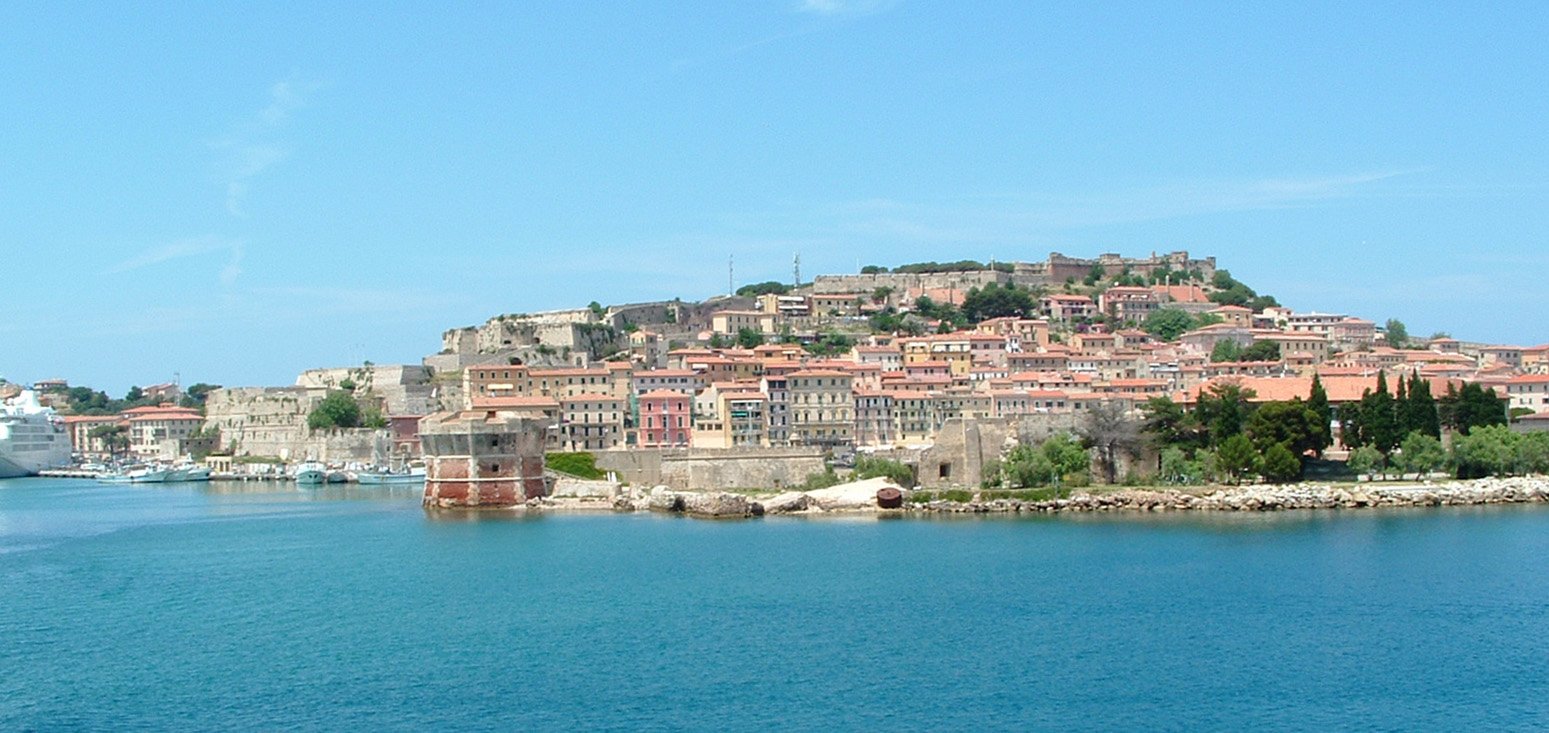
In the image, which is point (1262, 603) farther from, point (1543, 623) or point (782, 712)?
point (782, 712)

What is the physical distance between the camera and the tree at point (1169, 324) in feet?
244

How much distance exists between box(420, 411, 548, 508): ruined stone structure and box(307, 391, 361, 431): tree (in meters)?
26.4

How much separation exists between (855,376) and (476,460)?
56.0 feet

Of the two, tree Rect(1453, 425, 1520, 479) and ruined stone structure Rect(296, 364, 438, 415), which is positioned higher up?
ruined stone structure Rect(296, 364, 438, 415)

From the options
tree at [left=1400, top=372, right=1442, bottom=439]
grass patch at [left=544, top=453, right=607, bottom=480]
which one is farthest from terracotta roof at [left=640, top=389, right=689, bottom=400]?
tree at [left=1400, top=372, right=1442, bottom=439]

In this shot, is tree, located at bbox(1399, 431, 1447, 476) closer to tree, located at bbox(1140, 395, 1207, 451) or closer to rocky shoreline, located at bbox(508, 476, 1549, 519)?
rocky shoreline, located at bbox(508, 476, 1549, 519)

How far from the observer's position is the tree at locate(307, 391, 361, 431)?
66375 millimetres

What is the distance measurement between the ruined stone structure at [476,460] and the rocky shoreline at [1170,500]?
4407 millimetres

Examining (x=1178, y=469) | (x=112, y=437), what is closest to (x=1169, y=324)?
(x=1178, y=469)

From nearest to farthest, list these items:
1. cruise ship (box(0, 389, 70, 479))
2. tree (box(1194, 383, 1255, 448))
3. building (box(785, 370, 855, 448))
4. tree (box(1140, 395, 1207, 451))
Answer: tree (box(1194, 383, 1255, 448))
tree (box(1140, 395, 1207, 451))
building (box(785, 370, 855, 448))
cruise ship (box(0, 389, 70, 479))

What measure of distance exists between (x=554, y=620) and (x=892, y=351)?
41.2 meters

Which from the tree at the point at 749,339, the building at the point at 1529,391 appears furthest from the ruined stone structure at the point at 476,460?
the building at the point at 1529,391

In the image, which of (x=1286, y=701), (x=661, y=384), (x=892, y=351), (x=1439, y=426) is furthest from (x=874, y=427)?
(x=1286, y=701)

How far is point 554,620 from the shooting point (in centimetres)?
2364
